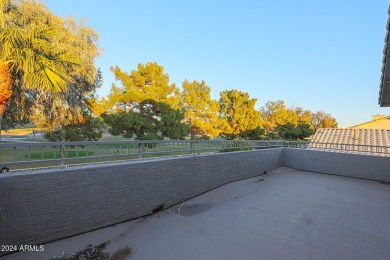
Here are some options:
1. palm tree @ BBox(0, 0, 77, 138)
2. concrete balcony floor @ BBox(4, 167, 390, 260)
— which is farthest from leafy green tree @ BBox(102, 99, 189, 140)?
concrete balcony floor @ BBox(4, 167, 390, 260)

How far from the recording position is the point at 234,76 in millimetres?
20750

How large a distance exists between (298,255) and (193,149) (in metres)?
2.95

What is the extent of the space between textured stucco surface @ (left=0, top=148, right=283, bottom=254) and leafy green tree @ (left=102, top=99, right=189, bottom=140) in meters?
9.31

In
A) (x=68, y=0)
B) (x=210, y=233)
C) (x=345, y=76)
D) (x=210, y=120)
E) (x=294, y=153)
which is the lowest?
(x=210, y=233)

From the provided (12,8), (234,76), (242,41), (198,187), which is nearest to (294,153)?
(198,187)

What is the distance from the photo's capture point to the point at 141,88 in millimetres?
14477

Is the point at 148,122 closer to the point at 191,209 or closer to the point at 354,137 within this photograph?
the point at 191,209

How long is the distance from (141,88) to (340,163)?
1284 cm

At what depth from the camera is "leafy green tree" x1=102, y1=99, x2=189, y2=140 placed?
12969 mm

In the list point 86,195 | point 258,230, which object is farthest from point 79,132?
point 258,230

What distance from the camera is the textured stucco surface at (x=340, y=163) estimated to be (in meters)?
6.36

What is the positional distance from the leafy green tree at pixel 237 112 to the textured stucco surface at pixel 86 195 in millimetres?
14863

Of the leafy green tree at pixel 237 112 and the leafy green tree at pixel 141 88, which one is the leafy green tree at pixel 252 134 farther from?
the leafy green tree at pixel 141 88

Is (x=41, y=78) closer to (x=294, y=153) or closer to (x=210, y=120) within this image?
(x=294, y=153)
